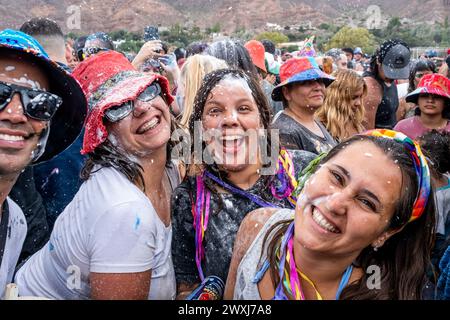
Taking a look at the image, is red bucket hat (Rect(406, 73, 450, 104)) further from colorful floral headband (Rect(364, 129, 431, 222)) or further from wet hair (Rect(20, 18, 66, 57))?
wet hair (Rect(20, 18, 66, 57))

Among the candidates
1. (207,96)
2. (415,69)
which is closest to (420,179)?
(207,96)

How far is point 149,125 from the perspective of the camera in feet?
6.38

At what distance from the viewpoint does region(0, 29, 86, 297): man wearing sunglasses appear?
1.64 metres

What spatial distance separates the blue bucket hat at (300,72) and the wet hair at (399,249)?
1.81m

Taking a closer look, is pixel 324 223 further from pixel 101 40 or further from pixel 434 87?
pixel 101 40

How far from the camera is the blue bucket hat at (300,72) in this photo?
335 cm

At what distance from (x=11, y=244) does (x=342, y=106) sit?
9.31 ft

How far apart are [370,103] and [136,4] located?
547 cm

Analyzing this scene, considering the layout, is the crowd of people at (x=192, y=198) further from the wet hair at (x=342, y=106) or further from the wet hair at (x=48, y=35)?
the wet hair at (x=342, y=106)

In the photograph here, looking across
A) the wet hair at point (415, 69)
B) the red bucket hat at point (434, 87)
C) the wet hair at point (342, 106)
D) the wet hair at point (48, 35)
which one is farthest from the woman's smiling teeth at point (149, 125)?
the wet hair at point (415, 69)

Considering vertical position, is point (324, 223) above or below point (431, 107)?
above

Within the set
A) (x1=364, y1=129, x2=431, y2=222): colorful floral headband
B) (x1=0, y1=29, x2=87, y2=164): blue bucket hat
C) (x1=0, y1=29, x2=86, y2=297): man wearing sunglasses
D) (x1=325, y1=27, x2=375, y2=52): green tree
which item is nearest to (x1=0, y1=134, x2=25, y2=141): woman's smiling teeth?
(x1=0, y1=29, x2=86, y2=297): man wearing sunglasses
